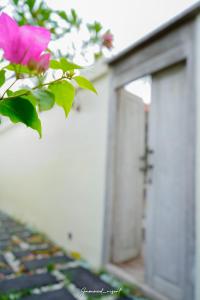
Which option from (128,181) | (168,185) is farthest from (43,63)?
(128,181)

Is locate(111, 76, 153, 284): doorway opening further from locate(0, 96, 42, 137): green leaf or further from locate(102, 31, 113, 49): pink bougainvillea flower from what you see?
locate(0, 96, 42, 137): green leaf

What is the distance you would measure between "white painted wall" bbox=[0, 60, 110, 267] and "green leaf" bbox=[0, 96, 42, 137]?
2.85 metres

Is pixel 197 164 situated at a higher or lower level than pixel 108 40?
lower

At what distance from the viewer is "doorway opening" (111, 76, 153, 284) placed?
310cm

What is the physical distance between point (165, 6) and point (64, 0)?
4.05 feet

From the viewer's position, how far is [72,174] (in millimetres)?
3910

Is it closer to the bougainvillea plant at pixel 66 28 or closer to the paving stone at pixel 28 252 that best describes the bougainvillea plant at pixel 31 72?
the bougainvillea plant at pixel 66 28

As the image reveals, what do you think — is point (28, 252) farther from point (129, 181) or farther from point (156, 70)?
point (156, 70)

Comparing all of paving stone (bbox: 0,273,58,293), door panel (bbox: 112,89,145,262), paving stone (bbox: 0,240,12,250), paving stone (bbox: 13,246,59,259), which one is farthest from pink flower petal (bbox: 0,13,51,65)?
paving stone (bbox: 0,240,12,250)

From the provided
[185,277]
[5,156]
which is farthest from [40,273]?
[5,156]

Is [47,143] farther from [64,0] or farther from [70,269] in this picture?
[64,0]

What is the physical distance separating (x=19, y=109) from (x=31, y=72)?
0.05 meters

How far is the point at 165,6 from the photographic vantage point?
2104 mm

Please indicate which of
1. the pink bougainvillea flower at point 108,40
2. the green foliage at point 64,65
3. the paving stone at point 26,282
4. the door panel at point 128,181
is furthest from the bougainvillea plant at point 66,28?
the paving stone at point 26,282
